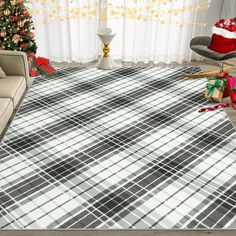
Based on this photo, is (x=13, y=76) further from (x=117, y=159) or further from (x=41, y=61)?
(x=117, y=159)

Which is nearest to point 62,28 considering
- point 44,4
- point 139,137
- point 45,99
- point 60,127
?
point 44,4

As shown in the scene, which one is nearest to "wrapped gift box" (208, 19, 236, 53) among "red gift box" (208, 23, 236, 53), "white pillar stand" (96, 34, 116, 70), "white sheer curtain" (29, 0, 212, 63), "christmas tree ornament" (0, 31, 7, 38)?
"red gift box" (208, 23, 236, 53)

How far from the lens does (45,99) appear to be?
411cm

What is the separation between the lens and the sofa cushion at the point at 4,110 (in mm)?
3193

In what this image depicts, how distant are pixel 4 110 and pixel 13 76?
723mm

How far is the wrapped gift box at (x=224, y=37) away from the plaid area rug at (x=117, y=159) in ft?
1.80

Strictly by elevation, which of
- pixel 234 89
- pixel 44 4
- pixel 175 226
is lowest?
pixel 175 226

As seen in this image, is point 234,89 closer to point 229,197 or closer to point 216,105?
point 216,105

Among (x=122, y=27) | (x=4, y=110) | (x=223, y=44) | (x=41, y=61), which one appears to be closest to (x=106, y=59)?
(x=122, y=27)

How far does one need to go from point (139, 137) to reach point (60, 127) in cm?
82

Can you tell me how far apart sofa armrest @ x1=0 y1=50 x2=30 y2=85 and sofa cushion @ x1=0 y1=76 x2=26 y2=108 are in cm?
9

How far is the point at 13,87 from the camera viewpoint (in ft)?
11.7

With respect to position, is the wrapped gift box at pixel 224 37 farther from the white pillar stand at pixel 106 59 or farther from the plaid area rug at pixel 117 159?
the white pillar stand at pixel 106 59

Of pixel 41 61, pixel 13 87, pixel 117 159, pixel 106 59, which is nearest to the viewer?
pixel 117 159
